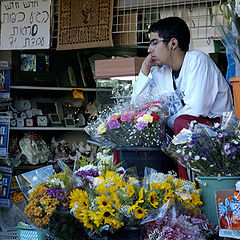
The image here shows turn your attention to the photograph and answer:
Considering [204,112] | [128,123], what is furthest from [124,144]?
[204,112]

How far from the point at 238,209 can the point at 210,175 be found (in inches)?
13.4

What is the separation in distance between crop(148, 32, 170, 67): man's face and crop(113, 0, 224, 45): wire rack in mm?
842

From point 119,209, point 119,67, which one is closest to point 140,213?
point 119,209

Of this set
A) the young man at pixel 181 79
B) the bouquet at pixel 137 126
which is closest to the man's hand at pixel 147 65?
the young man at pixel 181 79

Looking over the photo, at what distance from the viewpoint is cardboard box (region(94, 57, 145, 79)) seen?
14.7 feet

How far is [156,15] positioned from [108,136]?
1685 mm

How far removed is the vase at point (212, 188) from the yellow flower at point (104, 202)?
0.52 metres

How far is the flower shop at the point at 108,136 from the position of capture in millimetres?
2209

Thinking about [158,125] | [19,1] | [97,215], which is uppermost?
[19,1]

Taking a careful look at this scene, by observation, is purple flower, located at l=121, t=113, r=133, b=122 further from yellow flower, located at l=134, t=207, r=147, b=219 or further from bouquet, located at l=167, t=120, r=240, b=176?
yellow flower, located at l=134, t=207, r=147, b=219

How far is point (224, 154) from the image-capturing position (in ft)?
7.64

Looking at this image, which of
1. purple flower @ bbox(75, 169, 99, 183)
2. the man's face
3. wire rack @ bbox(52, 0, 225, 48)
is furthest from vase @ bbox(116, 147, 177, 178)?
wire rack @ bbox(52, 0, 225, 48)

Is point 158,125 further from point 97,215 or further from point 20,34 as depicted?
point 20,34

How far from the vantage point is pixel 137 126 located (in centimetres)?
307
